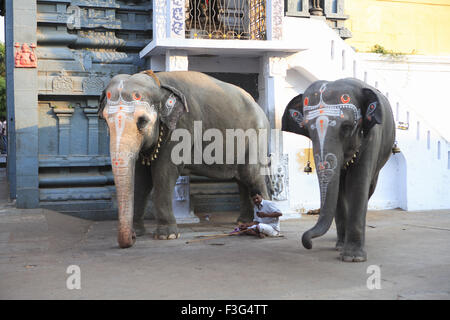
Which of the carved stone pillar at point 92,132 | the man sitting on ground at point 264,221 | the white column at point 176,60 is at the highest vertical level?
the white column at point 176,60

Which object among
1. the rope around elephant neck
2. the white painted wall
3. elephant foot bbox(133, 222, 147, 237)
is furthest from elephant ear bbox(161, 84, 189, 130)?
the white painted wall

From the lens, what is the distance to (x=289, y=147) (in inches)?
448

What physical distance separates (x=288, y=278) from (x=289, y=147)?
587cm

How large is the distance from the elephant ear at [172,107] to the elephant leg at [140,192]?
37.0 inches

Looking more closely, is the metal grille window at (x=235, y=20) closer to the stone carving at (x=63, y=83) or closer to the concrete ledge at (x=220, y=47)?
the concrete ledge at (x=220, y=47)

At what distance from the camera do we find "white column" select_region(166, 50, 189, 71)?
32.8 feet

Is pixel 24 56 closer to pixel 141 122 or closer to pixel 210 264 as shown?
pixel 141 122

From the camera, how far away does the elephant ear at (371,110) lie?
255 inches

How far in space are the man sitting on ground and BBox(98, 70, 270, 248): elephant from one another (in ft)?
3.29

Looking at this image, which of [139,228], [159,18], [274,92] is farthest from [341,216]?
[159,18]

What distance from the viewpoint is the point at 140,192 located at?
865cm

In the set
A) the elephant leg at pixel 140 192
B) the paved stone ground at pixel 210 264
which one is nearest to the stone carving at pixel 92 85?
the paved stone ground at pixel 210 264

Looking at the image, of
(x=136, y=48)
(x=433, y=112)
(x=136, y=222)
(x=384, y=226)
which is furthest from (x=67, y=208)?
(x=433, y=112)
